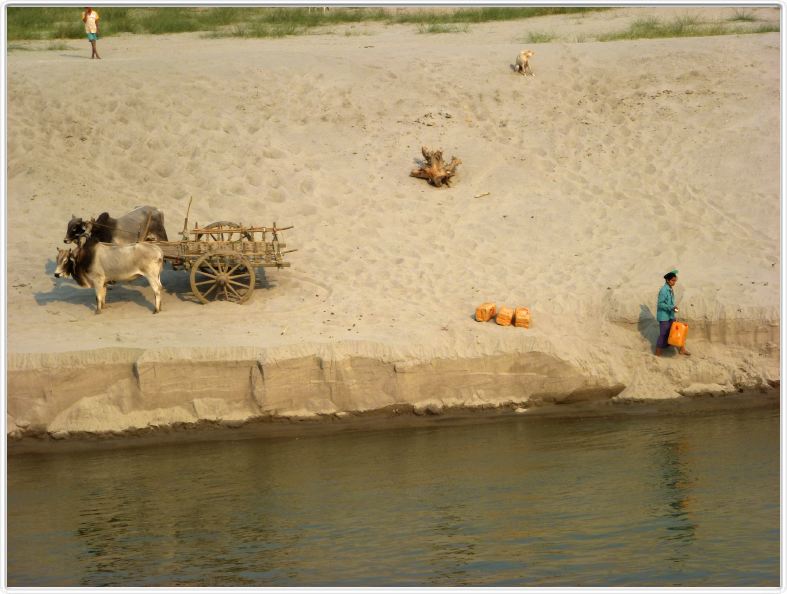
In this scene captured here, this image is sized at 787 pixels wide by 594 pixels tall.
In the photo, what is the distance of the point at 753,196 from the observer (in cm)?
1655

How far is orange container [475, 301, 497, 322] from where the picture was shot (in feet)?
43.2

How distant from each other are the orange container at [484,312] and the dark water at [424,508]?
4.81 ft

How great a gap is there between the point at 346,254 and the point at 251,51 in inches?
299

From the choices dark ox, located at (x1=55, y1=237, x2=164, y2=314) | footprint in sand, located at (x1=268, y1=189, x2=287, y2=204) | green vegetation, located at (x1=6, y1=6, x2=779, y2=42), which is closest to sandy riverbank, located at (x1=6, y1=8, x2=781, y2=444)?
footprint in sand, located at (x1=268, y1=189, x2=287, y2=204)

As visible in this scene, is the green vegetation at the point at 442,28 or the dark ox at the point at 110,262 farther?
the green vegetation at the point at 442,28

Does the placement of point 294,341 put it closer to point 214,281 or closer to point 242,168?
point 214,281

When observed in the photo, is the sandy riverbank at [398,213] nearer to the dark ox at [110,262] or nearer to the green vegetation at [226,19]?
the dark ox at [110,262]

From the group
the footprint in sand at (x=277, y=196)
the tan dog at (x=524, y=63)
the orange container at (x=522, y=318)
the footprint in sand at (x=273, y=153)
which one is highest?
the tan dog at (x=524, y=63)

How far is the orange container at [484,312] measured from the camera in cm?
1316

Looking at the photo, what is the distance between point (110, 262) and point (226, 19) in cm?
1399

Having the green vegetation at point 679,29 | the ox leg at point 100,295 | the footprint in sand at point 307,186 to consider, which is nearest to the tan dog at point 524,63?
the green vegetation at point 679,29

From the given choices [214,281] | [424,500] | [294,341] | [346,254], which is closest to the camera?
[424,500]

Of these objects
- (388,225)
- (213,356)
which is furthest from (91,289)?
(388,225)

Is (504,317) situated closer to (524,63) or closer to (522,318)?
(522,318)
